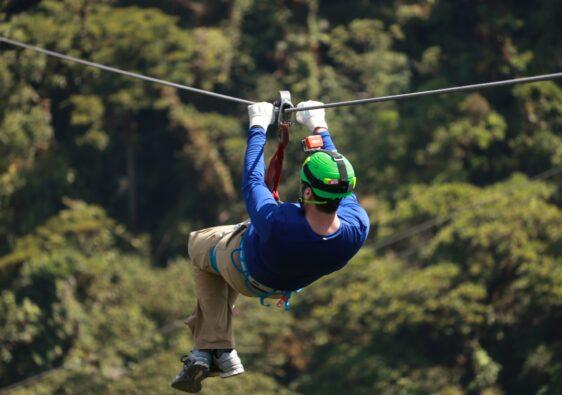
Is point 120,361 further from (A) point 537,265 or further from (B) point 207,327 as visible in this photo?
(B) point 207,327

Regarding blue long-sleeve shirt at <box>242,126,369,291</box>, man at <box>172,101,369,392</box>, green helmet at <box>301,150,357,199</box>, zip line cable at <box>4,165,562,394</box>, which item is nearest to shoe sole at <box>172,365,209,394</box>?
man at <box>172,101,369,392</box>

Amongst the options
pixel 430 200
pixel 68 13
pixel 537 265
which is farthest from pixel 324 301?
pixel 68 13

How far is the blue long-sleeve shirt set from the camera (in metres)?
4.33

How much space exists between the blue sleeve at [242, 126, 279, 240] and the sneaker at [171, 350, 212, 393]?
0.70 meters

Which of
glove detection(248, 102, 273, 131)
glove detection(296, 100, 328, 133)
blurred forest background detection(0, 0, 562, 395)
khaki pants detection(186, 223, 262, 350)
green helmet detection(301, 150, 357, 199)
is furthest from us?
blurred forest background detection(0, 0, 562, 395)

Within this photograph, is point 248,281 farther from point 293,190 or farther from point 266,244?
point 293,190

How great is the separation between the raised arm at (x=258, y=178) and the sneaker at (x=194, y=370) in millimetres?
709

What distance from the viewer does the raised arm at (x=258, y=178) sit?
433 centimetres

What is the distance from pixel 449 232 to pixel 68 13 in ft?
17.8

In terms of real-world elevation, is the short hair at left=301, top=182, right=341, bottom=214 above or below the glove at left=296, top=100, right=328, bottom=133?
below

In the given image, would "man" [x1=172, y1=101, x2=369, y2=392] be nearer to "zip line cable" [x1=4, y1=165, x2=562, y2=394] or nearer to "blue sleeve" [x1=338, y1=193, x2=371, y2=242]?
"blue sleeve" [x1=338, y1=193, x2=371, y2=242]

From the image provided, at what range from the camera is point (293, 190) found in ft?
54.8

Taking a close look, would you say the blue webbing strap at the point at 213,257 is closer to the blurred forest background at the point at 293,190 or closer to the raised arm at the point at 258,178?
the raised arm at the point at 258,178

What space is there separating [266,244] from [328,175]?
11.9 inches
